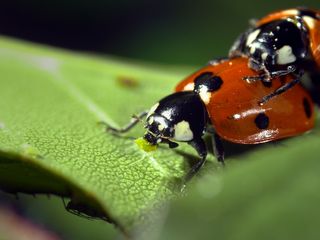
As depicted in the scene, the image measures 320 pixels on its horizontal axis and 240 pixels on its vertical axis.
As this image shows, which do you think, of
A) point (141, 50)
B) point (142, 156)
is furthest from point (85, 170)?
point (141, 50)

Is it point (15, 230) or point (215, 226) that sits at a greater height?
point (215, 226)

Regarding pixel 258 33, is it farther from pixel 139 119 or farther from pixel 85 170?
pixel 85 170

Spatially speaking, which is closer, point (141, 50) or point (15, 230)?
point (15, 230)

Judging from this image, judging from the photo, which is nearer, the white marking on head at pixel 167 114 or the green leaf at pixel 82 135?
the green leaf at pixel 82 135

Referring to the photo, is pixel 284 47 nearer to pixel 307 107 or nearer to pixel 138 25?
pixel 307 107

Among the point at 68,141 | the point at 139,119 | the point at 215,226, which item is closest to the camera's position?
the point at 215,226

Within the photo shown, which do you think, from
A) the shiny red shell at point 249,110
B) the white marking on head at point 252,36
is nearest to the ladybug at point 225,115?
the shiny red shell at point 249,110

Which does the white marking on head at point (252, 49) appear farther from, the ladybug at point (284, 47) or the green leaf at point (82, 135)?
the green leaf at point (82, 135)
